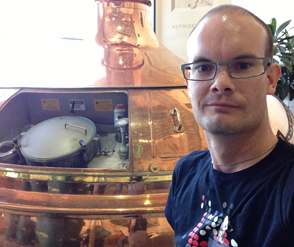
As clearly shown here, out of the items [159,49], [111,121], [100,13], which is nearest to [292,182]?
[111,121]

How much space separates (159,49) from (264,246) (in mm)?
1534

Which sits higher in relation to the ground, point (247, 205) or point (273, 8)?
point (273, 8)

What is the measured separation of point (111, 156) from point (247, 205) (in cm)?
95

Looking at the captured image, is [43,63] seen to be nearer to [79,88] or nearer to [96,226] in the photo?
[79,88]

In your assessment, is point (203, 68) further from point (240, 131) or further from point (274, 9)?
point (274, 9)

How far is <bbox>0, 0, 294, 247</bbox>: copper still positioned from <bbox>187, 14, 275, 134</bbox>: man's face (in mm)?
566

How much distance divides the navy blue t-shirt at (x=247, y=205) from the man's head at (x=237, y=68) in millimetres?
95

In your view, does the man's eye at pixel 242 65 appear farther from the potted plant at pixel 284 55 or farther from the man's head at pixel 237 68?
the potted plant at pixel 284 55

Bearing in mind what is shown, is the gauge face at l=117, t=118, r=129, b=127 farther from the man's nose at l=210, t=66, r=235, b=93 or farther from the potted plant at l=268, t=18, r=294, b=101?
the potted plant at l=268, t=18, r=294, b=101

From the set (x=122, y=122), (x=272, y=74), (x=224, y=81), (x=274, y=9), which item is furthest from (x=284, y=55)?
(x=224, y=81)

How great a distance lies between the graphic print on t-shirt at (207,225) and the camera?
496 millimetres

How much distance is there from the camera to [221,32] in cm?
47

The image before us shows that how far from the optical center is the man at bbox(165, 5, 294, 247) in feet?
1.46

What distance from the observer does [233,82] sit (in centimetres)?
47
